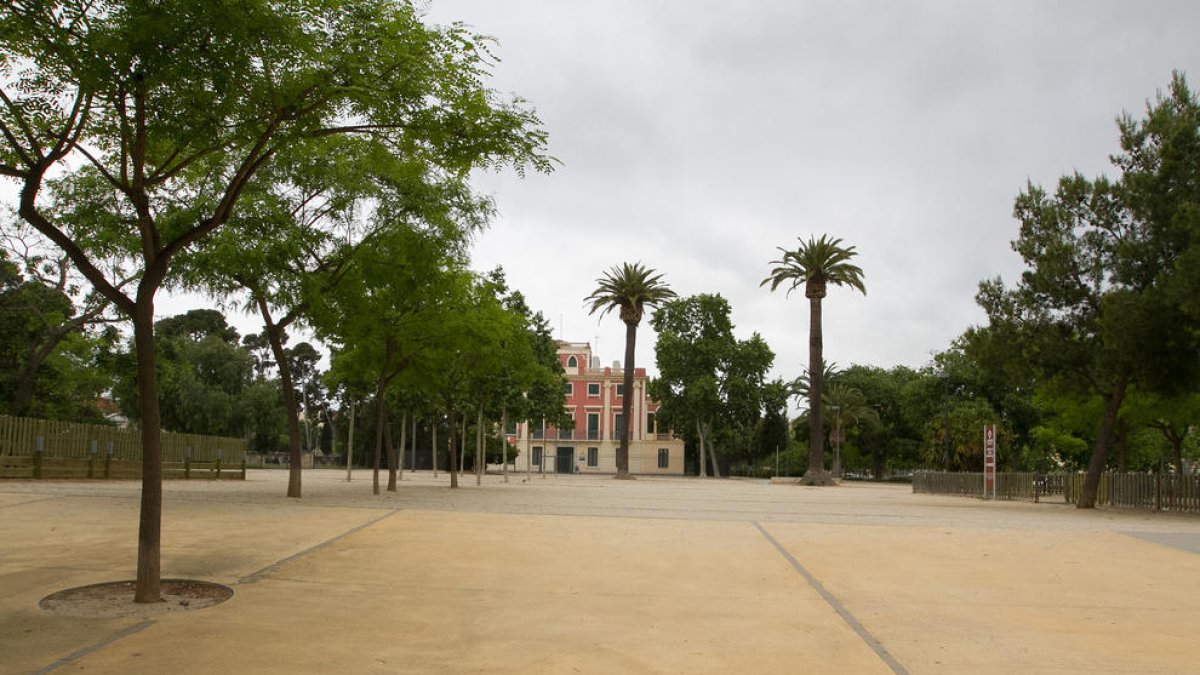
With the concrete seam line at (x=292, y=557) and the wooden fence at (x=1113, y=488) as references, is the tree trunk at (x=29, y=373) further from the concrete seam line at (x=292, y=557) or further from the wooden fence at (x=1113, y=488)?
the wooden fence at (x=1113, y=488)

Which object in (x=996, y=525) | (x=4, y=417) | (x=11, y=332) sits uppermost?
(x=11, y=332)

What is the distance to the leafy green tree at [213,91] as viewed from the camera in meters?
7.67

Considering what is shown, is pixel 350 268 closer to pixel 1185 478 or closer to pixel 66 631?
pixel 66 631

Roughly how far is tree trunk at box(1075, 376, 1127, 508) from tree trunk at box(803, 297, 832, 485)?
2436cm

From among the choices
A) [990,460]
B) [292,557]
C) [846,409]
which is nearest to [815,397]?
[990,460]

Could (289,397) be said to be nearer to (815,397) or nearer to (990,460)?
(990,460)

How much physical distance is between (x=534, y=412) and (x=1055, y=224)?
27.2 m

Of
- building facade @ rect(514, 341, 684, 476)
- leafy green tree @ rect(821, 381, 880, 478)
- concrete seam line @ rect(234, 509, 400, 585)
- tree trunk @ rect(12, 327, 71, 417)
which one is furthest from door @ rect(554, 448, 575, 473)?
concrete seam line @ rect(234, 509, 400, 585)

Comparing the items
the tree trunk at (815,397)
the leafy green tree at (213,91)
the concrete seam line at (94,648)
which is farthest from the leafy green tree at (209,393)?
the concrete seam line at (94,648)

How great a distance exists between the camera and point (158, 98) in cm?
839

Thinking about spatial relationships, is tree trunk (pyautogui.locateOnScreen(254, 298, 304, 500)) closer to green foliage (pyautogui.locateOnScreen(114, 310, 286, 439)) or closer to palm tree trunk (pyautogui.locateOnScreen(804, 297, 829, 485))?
palm tree trunk (pyautogui.locateOnScreen(804, 297, 829, 485))

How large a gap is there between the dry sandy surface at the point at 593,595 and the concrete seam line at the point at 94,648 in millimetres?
29

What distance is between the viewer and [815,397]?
52094 millimetres

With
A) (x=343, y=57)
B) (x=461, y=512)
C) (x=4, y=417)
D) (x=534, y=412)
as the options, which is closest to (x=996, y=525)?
(x=461, y=512)
